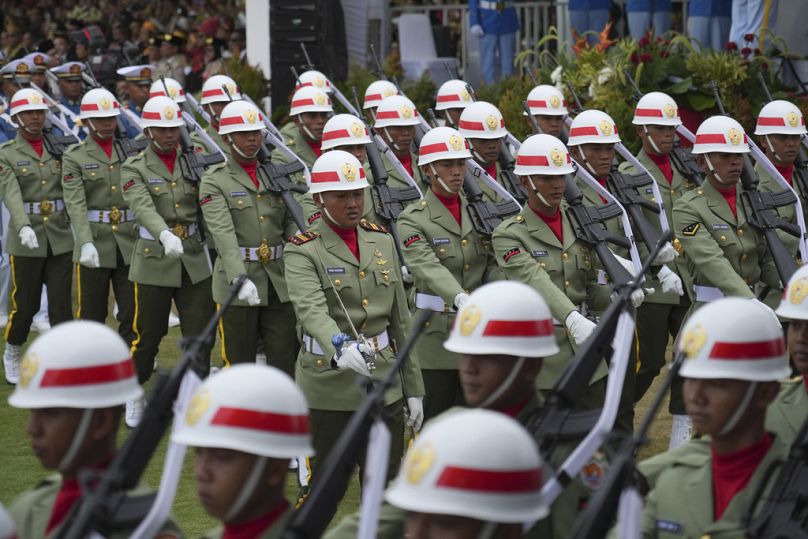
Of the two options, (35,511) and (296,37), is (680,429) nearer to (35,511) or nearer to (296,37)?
(35,511)

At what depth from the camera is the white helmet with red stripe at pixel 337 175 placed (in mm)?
7230

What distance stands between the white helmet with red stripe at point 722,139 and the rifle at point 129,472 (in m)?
4.72

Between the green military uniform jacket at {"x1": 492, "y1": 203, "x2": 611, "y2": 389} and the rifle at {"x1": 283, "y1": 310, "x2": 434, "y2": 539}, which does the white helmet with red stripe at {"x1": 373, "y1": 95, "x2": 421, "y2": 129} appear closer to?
the green military uniform jacket at {"x1": 492, "y1": 203, "x2": 611, "y2": 389}

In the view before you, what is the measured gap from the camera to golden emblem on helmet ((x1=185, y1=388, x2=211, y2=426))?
382 centimetres

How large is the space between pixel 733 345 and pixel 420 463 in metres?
1.20

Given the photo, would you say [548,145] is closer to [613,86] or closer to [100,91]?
[100,91]

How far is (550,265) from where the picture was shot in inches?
300

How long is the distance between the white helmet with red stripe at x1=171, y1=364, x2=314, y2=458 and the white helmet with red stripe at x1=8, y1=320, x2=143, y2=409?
0.53 meters

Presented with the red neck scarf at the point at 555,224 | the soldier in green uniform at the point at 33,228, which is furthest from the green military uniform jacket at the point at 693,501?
the soldier in green uniform at the point at 33,228

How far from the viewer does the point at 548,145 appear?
7746 millimetres

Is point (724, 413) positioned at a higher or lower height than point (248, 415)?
lower

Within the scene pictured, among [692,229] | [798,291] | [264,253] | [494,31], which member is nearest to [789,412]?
[798,291]

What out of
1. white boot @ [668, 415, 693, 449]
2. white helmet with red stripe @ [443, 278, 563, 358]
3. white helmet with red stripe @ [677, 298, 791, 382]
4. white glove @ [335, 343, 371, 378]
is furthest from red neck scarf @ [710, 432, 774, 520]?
white boot @ [668, 415, 693, 449]

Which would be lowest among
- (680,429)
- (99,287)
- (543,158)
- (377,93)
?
(680,429)
